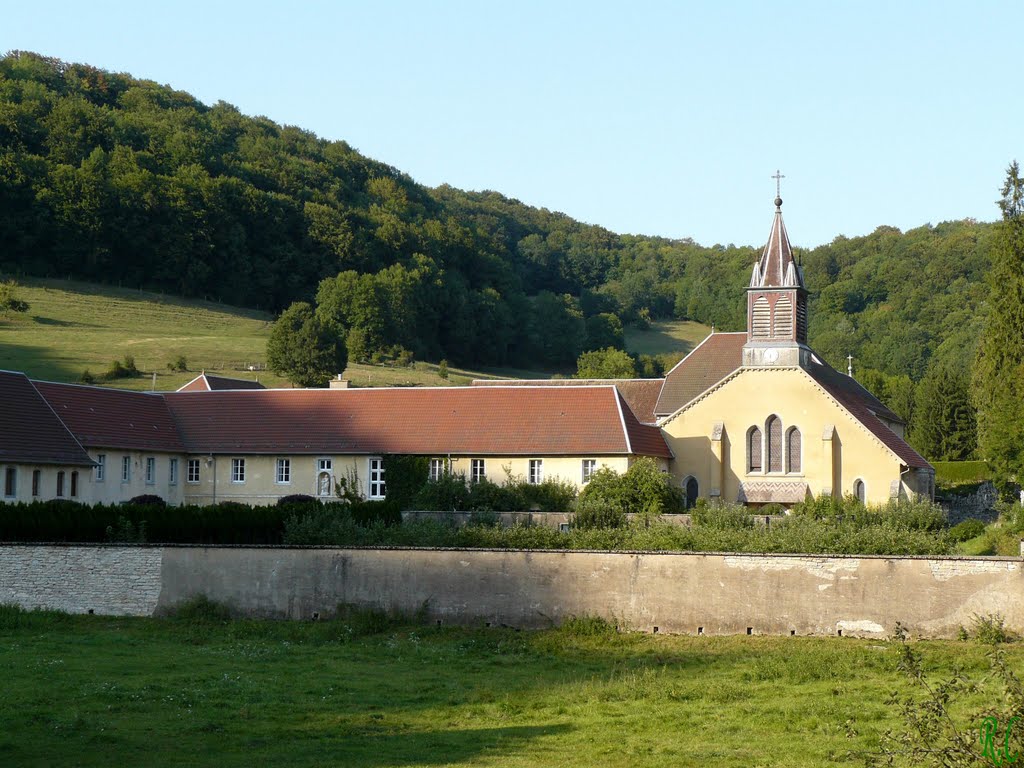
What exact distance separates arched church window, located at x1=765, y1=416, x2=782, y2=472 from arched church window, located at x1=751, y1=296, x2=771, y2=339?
447cm

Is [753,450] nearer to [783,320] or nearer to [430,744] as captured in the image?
[783,320]

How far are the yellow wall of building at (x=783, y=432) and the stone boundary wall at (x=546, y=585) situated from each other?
3006 cm

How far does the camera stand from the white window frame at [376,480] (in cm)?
5400

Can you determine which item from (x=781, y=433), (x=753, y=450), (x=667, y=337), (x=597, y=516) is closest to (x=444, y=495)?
(x=597, y=516)

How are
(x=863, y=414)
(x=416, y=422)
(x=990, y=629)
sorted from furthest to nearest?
(x=863, y=414) < (x=416, y=422) < (x=990, y=629)

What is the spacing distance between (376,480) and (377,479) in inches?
2.6

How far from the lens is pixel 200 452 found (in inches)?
2188

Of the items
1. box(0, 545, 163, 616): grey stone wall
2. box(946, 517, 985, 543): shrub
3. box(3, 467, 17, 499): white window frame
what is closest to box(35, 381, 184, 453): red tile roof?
box(3, 467, 17, 499): white window frame

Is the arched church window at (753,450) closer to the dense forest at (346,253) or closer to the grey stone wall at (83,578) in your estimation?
the grey stone wall at (83,578)

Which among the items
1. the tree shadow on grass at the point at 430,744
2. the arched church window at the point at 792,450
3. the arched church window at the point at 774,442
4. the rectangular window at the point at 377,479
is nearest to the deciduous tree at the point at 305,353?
the rectangular window at the point at 377,479

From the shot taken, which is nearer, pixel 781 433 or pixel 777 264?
pixel 781 433

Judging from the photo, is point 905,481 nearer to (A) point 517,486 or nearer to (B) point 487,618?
(A) point 517,486

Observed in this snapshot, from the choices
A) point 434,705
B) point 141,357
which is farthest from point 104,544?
point 141,357

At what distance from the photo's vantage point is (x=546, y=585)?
27.7m
